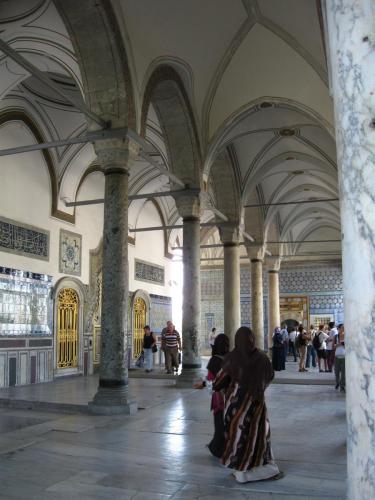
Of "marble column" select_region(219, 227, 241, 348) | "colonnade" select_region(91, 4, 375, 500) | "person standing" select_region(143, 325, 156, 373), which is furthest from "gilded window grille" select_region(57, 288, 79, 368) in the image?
"colonnade" select_region(91, 4, 375, 500)

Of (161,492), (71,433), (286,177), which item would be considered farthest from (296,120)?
(161,492)

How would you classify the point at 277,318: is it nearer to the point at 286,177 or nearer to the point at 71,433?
the point at 286,177

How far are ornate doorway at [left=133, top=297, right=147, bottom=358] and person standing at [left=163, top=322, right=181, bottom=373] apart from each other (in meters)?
3.65

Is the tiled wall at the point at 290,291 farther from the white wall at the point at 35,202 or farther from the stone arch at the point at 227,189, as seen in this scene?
the white wall at the point at 35,202

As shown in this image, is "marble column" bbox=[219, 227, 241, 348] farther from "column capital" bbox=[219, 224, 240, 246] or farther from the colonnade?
the colonnade

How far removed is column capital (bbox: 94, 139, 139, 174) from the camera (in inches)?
298

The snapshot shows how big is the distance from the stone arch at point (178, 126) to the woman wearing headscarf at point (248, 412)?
6570mm

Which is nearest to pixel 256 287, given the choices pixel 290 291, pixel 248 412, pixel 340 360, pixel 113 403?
pixel 290 291

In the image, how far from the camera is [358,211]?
68.3 inches

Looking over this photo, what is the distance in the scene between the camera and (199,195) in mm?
10531

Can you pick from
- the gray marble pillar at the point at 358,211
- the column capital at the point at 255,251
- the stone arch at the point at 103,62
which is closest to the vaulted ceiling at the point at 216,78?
the stone arch at the point at 103,62

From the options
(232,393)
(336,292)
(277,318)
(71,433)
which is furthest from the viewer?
(336,292)

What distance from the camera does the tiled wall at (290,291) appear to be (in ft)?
76.0

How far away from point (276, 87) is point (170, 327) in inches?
218
